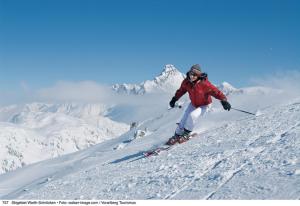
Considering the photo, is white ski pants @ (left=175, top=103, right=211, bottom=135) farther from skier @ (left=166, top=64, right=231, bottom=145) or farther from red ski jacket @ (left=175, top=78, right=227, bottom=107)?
red ski jacket @ (left=175, top=78, right=227, bottom=107)

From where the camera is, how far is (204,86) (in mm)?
13219

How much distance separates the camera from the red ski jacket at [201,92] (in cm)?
1307

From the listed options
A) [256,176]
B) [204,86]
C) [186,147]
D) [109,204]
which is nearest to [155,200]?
[109,204]

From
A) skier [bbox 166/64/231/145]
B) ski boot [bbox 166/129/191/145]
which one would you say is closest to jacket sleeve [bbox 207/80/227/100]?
skier [bbox 166/64/231/145]

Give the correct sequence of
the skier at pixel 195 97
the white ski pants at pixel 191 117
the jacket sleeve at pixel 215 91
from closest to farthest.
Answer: the jacket sleeve at pixel 215 91
the skier at pixel 195 97
the white ski pants at pixel 191 117

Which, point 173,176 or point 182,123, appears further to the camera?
point 182,123

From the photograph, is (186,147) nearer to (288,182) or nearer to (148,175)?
(148,175)

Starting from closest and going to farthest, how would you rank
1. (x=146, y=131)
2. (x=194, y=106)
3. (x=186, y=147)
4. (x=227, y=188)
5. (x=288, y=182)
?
(x=288, y=182), (x=227, y=188), (x=186, y=147), (x=194, y=106), (x=146, y=131)

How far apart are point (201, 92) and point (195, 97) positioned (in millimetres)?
279

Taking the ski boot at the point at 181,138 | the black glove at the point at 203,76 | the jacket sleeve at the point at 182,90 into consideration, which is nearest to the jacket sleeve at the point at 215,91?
the black glove at the point at 203,76

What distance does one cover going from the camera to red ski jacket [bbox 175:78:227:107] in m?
13.1

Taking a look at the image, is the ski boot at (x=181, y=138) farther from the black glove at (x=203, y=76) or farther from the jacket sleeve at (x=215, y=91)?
the black glove at (x=203, y=76)

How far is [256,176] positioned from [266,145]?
94.5 inches

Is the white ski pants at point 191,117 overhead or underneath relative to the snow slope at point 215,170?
overhead
